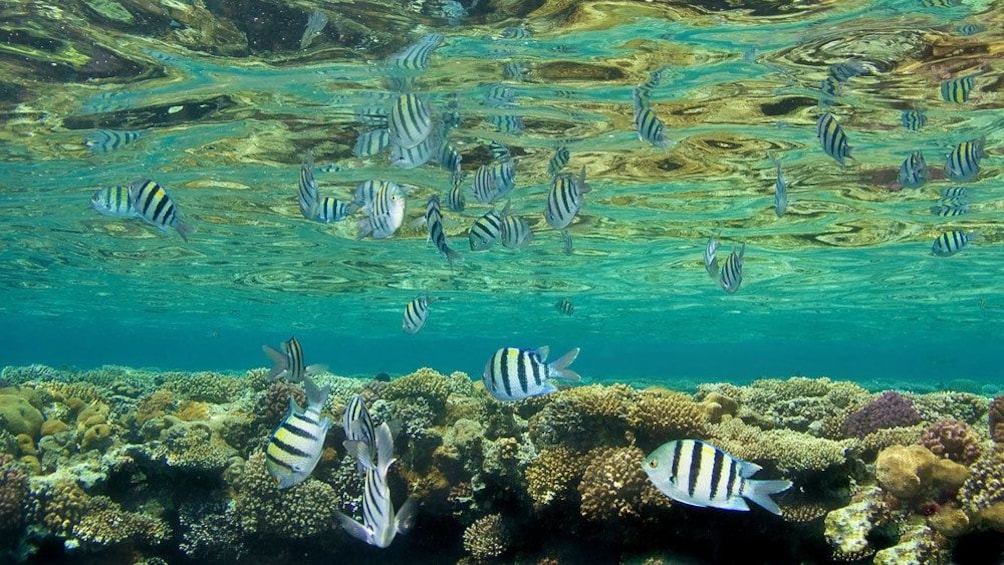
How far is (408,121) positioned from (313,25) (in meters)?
5.53

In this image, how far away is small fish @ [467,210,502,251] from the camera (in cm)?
711

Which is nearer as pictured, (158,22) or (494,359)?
(494,359)

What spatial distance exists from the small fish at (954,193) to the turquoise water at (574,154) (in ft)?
1.17

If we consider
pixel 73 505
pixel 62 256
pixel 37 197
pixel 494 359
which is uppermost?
pixel 494 359

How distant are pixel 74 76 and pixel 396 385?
358 inches

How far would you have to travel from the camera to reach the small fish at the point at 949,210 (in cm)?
1898

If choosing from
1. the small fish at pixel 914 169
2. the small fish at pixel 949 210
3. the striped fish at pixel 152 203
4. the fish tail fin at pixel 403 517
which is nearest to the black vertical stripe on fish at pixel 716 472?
the fish tail fin at pixel 403 517

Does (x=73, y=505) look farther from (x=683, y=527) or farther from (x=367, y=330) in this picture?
(x=367, y=330)

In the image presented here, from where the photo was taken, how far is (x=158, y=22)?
33.7 ft

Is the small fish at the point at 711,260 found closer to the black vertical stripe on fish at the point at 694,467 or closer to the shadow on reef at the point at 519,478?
the shadow on reef at the point at 519,478

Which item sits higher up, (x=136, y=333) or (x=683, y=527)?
(x=683, y=527)

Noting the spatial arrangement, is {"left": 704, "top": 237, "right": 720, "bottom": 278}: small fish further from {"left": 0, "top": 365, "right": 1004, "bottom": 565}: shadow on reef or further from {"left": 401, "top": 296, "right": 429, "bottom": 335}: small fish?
{"left": 401, "top": 296, "right": 429, "bottom": 335}: small fish

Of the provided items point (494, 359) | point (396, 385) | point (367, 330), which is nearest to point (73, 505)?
point (396, 385)

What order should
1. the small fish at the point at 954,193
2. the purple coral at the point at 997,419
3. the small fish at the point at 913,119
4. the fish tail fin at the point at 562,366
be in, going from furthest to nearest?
1. the small fish at the point at 954,193
2. the small fish at the point at 913,119
3. the purple coral at the point at 997,419
4. the fish tail fin at the point at 562,366
